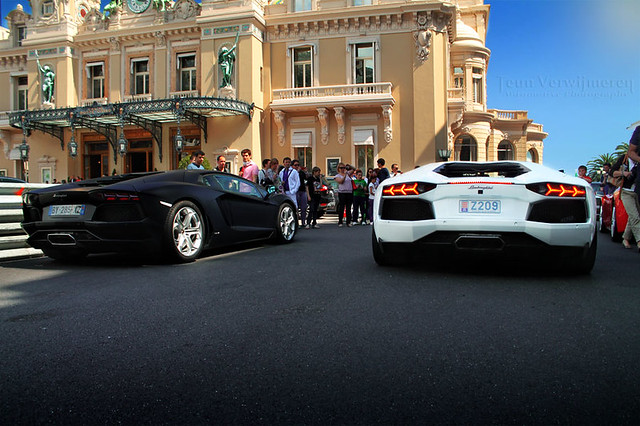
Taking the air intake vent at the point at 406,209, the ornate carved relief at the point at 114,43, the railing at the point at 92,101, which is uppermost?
the ornate carved relief at the point at 114,43

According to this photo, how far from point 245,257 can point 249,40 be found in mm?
20082

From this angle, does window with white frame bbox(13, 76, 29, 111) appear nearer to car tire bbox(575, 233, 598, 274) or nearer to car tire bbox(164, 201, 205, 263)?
car tire bbox(164, 201, 205, 263)

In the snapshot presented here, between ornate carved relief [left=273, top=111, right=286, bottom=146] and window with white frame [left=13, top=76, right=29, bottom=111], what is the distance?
54.8ft

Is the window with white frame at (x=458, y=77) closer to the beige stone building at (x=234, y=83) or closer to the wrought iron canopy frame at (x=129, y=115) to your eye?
the beige stone building at (x=234, y=83)

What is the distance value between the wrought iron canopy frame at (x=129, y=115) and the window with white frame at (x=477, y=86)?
15765 mm

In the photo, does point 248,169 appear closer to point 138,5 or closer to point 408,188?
point 408,188

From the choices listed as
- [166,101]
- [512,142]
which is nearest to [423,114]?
[166,101]

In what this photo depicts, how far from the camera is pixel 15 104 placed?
29734mm

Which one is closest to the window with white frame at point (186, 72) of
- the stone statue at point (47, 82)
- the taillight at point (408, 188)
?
the stone statue at point (47, 82)

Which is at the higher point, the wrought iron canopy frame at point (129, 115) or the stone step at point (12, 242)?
the wrought iron canopy frame at point (129, 115)

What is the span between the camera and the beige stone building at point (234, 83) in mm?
23719

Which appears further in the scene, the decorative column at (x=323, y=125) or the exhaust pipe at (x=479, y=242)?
the decorative column at (x=323, y=125)

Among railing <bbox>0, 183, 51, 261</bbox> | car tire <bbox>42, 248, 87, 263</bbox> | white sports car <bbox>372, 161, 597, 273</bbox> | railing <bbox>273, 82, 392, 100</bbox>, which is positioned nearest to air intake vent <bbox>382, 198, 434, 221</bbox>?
white sports car <bbox>372, 161, 597, 273</bbox>

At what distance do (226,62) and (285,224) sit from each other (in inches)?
708
